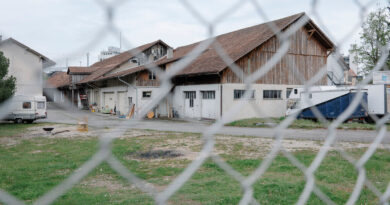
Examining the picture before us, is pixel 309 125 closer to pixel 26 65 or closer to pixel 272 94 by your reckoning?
pixel 272 94

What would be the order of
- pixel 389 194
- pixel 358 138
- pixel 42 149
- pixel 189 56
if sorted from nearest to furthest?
1. pixel 189 56
2. pixel 389 194
3. pixel 42 149
4. pixel 358 138

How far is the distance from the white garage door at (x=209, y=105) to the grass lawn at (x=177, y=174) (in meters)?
8.08

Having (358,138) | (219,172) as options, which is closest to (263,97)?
(358,138)

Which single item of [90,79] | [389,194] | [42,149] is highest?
[90,79]

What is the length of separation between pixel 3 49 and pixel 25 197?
4.23 m

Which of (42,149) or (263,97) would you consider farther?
(263,97)

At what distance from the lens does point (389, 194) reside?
1.22m

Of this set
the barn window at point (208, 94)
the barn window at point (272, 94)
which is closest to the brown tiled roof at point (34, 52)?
the barn window at point (208, 94)

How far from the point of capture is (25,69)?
51 centimetres

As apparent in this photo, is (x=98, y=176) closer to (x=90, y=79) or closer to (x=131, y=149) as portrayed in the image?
(x=131, y=149)

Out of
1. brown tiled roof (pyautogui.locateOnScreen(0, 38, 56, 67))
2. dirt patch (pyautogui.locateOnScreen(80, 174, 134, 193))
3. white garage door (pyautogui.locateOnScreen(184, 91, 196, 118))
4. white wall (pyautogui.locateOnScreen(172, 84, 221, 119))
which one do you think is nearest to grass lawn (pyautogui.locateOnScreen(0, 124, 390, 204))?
dirt patch (pyautogui.locateOnScreen(80, 174, 134, 193))

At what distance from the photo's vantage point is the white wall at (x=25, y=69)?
499 millimetres

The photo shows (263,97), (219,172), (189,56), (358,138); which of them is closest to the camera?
(189,56)

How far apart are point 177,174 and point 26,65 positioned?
5113 millimetres
